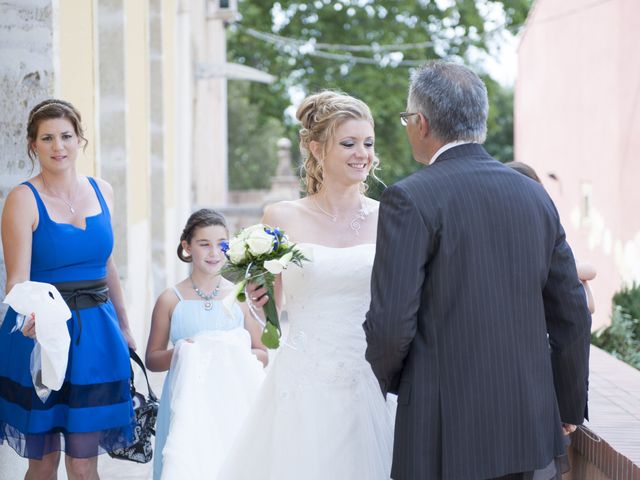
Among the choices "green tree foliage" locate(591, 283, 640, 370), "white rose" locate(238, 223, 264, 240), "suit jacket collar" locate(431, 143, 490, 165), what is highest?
"suit jacket collar" locate(431, 143, 490, 165)

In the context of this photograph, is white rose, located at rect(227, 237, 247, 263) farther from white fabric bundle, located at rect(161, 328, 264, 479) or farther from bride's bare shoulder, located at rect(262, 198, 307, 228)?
white fabric bundle, located at rect(161, 328, 264, 479)

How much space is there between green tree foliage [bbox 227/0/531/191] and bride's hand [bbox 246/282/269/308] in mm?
19512

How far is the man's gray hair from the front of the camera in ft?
10.2

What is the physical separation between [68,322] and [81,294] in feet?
0.45

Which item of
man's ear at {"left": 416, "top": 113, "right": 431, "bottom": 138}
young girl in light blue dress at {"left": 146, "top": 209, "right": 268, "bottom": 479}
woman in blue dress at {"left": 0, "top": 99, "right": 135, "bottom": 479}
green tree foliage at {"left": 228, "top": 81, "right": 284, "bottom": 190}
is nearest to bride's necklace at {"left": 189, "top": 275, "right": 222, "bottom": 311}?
young girl in light blue dress at {"left": 146, "top": 209, "right": 268, "bottom": 479}

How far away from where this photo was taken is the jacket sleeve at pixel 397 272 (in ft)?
9.71

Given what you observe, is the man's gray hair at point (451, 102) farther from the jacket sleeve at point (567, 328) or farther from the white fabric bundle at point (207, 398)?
the white fabric bundle at point (207, 398)

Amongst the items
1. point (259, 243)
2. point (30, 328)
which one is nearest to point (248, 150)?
point (30, 328)

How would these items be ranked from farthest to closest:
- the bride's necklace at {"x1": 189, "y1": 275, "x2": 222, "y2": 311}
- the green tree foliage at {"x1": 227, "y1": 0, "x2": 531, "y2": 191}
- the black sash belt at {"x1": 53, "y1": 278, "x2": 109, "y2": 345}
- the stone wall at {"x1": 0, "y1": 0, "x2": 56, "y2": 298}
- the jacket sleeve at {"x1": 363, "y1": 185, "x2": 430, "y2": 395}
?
the green tree foliage at {"x1": 227, "y1": 0, "x2": 531, "y2": 191} < the bride's necklace at {"x1": 189, "y1": 275, "x2": 222, "y2": 311} < the stone wall at {"x1": 0, "y1": 0, "x2": 56, "y2": 298} < the black sash belt at {"x1": 53, "y1": 278, "x2": 109, "y2": 345} < the jacket sleeve at {"x1": 363, "y1": 185, "x2": 430, "y2": 395}

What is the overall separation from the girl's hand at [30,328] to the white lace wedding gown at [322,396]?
3.16 feet

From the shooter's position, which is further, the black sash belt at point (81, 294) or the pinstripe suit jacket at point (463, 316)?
the black sash belt at point (81, 294)

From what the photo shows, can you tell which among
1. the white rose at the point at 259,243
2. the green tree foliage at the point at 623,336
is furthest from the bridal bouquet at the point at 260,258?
the green tree foliage at the point at 623,336

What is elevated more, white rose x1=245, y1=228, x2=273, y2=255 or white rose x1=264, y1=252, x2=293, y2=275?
white rose x1=245, y1=228, x2=273, y2=255

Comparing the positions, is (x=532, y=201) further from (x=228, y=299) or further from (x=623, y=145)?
(x=623, y=145)
